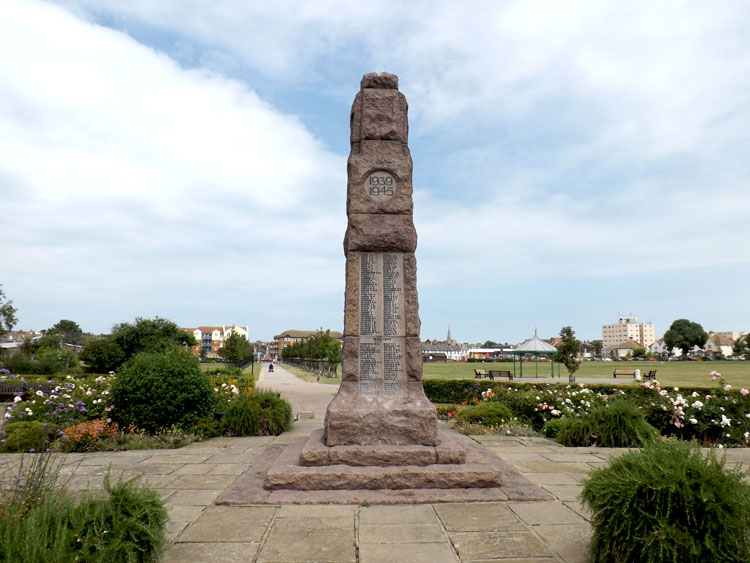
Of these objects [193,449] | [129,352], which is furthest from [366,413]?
[129,352]

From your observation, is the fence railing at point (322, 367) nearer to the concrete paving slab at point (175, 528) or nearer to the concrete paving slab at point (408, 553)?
the concrete paving slab at point (175, 528)

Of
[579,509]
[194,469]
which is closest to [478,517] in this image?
[579,509]

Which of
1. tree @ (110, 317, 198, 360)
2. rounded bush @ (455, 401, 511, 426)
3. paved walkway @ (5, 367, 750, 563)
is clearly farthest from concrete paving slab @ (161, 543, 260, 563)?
tree @ (110, 317, 198, 360)

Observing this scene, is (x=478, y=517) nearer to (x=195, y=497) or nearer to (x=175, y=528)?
(x=175, y=528)

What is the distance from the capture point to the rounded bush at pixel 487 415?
9.89 m

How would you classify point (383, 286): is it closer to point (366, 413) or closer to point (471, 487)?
point (366, 413)

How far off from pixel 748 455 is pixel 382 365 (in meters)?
6.02

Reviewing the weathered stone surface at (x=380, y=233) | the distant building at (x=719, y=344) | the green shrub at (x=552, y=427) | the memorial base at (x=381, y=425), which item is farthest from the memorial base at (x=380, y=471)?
the distant building at (x=719, y=344)

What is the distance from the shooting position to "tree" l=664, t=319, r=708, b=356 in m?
94.3

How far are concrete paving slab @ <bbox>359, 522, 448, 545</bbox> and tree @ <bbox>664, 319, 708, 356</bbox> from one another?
108m

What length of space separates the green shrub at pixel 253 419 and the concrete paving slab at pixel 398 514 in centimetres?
499

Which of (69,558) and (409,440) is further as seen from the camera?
(409,440)

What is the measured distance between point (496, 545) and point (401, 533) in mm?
770

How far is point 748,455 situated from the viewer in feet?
25.1
